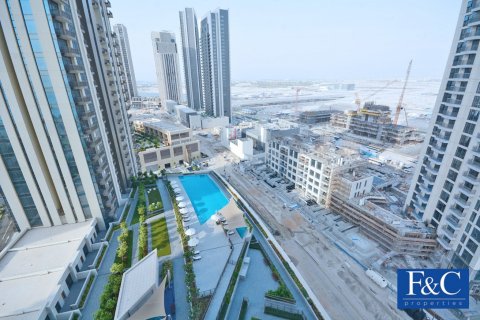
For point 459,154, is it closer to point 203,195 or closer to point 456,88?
point 456,88

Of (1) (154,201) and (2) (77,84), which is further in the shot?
(1) (154,201)

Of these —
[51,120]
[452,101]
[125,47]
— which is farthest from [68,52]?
[125,47]

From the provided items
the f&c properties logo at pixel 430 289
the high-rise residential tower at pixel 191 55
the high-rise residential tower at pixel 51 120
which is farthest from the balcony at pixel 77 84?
the high-rise residential tower at pixel 191 55

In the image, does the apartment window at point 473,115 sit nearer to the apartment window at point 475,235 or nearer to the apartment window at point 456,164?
the apartment window at point 456,164

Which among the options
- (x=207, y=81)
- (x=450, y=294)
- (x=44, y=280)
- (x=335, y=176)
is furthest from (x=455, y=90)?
(x=207, y=81)

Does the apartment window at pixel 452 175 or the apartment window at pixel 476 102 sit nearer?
the apartment window at pixel 476 102

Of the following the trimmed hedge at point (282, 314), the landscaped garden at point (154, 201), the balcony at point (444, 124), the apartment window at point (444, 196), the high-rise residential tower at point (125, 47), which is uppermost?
the high-rise residential tower at point (125, 47)

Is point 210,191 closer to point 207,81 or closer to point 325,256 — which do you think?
point 325,256
